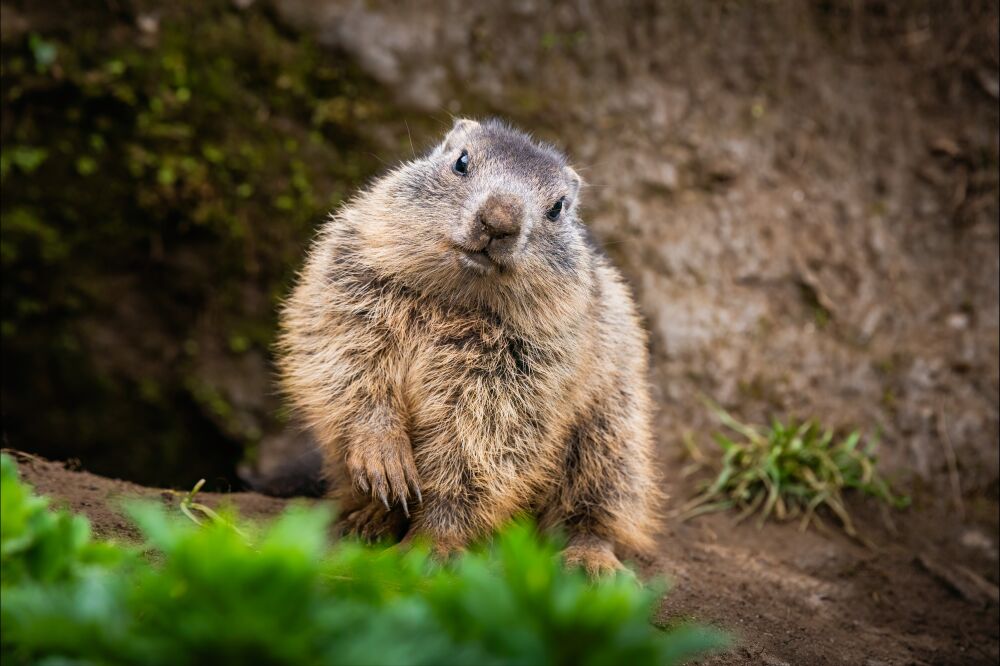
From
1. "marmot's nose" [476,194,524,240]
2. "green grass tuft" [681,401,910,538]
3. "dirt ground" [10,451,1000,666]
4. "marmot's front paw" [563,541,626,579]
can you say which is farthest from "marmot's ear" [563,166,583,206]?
"green grass tuft" [681,401,910,538]

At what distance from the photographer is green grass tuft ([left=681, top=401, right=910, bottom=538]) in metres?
7.55

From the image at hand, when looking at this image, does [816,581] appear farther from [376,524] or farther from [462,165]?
[462,165]

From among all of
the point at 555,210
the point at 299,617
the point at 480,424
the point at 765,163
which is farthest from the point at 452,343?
the point at 765,163

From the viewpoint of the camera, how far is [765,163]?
8.80 m

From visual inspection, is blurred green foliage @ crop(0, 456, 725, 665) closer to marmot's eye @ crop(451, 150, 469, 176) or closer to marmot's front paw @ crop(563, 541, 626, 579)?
marmot's front paw @ crop(563, 541, 626, 579)

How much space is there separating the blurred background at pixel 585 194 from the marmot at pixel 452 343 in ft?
10.3

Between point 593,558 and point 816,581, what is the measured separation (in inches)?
80.9

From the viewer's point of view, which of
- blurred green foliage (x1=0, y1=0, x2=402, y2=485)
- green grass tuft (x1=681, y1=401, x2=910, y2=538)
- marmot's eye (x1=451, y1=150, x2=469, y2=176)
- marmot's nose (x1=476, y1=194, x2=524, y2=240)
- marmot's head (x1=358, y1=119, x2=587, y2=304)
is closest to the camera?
marmot's nose (x1=476, y1=194, x2=524, y2=240)

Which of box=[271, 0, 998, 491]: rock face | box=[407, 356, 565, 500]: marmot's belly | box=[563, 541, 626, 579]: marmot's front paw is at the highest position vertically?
box=[271, 0, 998, 491]: rock face

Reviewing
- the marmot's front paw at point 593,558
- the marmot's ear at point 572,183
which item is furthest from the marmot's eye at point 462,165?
the marmot's front paw at point 593,558

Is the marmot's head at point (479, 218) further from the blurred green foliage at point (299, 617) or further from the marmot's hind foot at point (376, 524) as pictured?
the blurred green foliage at point (299, 617)

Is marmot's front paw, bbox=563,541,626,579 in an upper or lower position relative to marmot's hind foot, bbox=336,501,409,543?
upper

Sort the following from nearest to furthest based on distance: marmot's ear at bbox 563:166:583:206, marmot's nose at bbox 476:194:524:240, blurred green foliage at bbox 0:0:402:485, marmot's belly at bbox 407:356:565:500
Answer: marmot's nose at bbox 476:194:524:240
marmot's belly at bbox 407:356:565:500
marmot's ear at bbox 563:166:583:206
blurred green foliage at bbox 0:0:402:485

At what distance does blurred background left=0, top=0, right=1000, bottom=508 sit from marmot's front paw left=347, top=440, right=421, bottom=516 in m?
3.78
